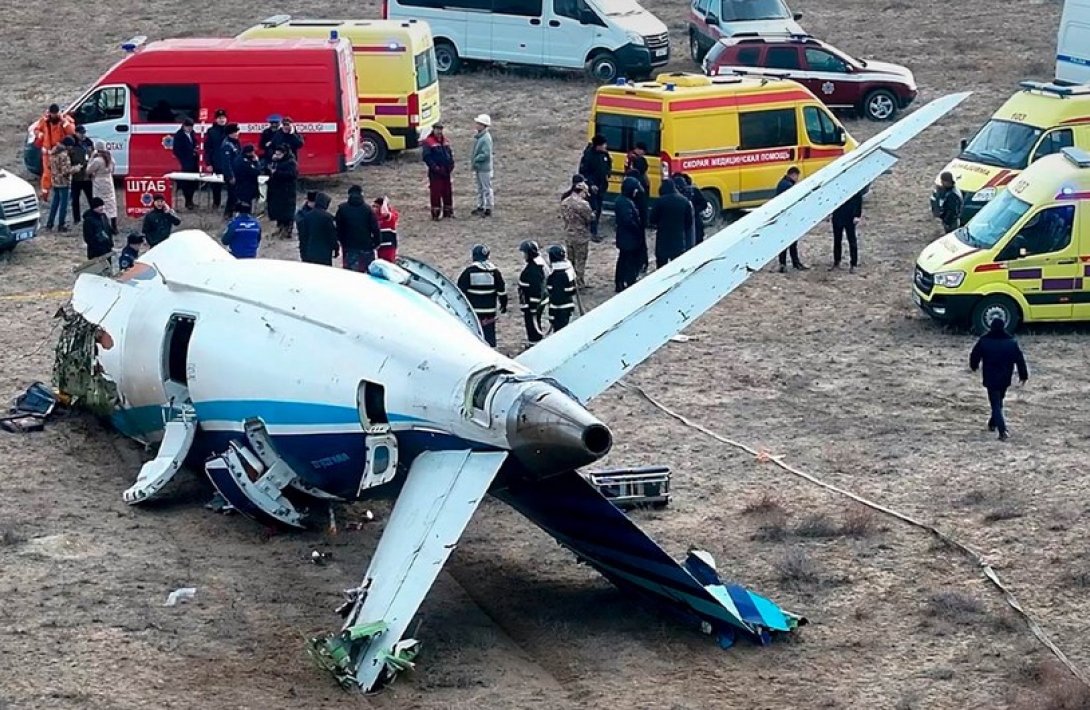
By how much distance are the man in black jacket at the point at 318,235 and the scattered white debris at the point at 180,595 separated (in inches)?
360

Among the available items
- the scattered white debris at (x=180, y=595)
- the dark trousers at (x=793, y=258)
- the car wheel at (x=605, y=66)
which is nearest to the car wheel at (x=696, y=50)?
the car wheel at (x=605, y=66)

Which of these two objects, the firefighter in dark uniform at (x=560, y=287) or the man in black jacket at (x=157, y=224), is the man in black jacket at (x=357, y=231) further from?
the firefighter in dark uniform at (x=560, y=287)

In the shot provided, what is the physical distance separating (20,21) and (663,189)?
2272cm

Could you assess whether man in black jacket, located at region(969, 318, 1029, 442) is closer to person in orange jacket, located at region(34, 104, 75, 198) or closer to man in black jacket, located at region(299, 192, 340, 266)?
man in black jacket, located at region(299, 192, 340, 266)

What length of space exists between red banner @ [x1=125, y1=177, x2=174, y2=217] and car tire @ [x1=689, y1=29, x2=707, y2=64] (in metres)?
13.9

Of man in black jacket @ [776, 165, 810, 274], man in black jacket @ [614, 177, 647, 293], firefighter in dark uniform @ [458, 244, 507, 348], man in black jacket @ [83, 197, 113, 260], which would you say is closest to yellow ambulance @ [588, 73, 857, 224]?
man in black jacket @ [776, 165, 810, 274]

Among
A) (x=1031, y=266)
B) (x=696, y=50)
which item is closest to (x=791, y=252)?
(x=1031, y=266)

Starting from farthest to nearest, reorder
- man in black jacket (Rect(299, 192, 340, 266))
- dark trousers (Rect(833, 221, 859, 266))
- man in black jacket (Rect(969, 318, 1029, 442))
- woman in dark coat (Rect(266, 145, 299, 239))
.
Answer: woman in dark coat (Rect(266, 145, 299, 239))
dark trousers (Rect(833, 221, 859, 266))
man in black jacket (Rect(299, 192, 340, 266))
man in black jacket (Rect(969, 318, 1029, 442))

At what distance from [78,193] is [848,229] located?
11.3 metres

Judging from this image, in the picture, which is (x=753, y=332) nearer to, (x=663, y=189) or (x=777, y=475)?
(x=663, y=189)

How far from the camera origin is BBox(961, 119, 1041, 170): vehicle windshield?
91.9 feet

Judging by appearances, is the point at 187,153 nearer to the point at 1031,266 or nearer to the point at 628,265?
the point at 628,265

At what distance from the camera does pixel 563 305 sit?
23.0m

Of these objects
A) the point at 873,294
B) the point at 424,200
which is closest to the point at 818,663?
the point at 873,294
